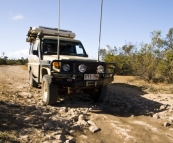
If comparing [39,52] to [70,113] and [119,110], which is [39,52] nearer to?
[70,113]

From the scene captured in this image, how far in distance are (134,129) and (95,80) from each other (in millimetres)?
1731

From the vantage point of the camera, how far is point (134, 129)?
147 inches

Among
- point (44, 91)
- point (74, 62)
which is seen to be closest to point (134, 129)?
point (74, 62)

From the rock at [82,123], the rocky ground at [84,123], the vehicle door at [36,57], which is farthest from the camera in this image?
the vehicle door at [36,57]

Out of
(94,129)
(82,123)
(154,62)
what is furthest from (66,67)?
(154,62)

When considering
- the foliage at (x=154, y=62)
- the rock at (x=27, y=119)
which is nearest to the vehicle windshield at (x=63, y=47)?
the rock at (x=27, y=119)

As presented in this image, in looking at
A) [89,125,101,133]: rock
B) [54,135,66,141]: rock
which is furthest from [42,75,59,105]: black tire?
[54,135,66,141]: rock

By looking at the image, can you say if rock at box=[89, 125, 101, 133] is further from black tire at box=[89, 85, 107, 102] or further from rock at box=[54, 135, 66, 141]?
black tire at box=[89, 85, 107, 102]

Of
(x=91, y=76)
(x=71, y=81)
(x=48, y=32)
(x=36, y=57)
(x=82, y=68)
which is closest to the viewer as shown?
(x=71, y=81)

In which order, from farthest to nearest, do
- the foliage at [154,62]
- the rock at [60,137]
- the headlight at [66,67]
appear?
the foliage at [154,62] < the headlight at [66,67] < the rock at [60,137]

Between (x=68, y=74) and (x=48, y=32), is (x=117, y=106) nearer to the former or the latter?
(x=68, y=74)

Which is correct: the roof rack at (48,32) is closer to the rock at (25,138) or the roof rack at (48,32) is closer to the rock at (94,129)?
the rock at (94,129)

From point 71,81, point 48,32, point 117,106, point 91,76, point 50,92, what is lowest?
point 117,106

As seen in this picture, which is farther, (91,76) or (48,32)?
(48,32)
